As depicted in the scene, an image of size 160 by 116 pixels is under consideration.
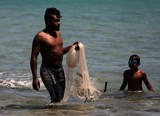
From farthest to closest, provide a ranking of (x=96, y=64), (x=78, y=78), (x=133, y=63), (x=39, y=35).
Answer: (x=96, y=64) → (x=133, y=63) → (x=78, y=78) → (x=39, y=35)

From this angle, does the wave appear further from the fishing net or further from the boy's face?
the fishing net

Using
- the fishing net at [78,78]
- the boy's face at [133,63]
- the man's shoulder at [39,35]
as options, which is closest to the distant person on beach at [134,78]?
the boy's face at [133,63]

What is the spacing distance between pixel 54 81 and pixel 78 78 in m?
0.56

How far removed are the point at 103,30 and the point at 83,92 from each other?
1772 centimetres

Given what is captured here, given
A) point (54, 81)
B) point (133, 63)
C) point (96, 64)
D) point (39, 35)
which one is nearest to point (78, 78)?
point (54, 81)

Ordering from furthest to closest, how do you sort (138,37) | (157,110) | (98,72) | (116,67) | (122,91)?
(138,37), (116,67), (98,72), (122,91), (157,110)

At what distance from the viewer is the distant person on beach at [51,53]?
7.97m

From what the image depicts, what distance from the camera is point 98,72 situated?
1364 centimetres

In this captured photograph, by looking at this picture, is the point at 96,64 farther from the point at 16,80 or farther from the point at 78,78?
the point at 78,78

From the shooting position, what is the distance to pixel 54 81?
8023mm

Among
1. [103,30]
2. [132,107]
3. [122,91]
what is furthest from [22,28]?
[132,107]

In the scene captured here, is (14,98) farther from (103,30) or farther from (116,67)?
(103,30)

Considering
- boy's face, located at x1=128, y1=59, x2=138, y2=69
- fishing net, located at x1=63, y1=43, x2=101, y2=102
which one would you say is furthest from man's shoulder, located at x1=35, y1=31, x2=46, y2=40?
boy's face, located at x1=128, y1=59, x2=138, y2=69

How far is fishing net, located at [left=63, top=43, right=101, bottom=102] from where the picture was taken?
328 inches
